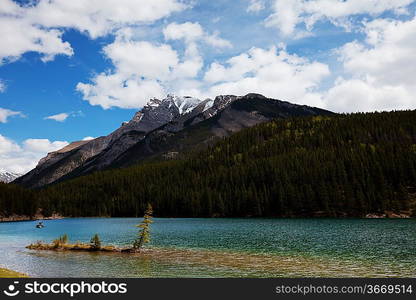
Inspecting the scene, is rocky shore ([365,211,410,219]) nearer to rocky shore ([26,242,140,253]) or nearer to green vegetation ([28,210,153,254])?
green vegetation ([28,210,153,254])

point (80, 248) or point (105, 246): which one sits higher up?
point (105, 246)

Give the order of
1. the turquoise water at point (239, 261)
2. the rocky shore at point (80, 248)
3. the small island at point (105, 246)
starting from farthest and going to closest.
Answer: the rocky shore at point (80, 248)
the small island at point (105, 246)
the turquoise water at point (239, 261)

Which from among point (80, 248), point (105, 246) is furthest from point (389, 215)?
point (80, 248)

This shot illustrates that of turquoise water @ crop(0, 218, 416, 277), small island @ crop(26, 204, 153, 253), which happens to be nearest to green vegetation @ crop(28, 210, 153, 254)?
small island @ crop(26, 204, 153, 253)

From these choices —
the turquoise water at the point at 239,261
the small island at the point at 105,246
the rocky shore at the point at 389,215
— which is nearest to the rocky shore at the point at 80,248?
the small island at the point at 105,246

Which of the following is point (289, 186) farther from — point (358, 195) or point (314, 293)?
point (314, 293)

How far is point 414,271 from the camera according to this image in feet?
129

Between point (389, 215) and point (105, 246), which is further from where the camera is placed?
point (389, 215)

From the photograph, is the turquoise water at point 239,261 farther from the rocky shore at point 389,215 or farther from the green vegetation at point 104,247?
the rocky shore at point 389,215

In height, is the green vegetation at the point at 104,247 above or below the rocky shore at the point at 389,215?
above

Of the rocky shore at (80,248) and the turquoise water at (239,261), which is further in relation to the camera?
the rocky shore at (80,248)

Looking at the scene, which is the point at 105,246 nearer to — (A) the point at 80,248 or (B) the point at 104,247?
(B) the point at 104,247

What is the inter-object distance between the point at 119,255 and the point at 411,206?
144086 millimetres

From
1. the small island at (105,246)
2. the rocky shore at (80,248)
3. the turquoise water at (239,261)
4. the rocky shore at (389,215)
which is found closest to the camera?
the turquoise water at (239,261)
